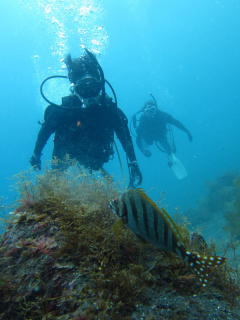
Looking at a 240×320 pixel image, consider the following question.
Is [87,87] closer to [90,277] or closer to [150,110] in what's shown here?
[90,277]

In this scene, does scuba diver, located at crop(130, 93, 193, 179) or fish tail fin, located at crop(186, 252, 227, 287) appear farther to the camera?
scuba diver, located at crop(130, 93, 193, 179)

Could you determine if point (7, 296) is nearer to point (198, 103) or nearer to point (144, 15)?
point (144, 15)

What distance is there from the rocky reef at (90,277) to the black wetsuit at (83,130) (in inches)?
130

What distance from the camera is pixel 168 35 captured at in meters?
126

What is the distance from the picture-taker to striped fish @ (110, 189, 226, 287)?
1421mm

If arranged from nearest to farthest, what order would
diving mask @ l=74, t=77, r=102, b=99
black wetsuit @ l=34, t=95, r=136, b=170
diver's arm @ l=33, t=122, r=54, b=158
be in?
diving mask @ l=74, t=77, r=102, b=99 < black wetsuit @ l=34, t=95, r=136, b=170 < diver's arm @ l=33, t=122, r=54, b=158

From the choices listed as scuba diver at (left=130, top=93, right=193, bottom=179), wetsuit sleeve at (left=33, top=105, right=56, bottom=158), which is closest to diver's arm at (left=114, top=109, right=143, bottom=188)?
wetsuit sleeve at (left=33, top=105, right=56, bottom=158)

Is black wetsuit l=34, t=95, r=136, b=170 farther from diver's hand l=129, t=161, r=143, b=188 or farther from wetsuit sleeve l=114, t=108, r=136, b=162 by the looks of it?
diver's hand l=129, t=161, r=143, b=188

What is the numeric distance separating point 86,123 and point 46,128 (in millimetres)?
1412

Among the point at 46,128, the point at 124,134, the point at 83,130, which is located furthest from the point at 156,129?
the point at 46,128

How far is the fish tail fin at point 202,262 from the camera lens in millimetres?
1421

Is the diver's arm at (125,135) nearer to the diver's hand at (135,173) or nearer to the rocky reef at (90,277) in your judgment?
the diver's hand at (135,173)

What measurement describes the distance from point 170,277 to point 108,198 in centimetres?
145

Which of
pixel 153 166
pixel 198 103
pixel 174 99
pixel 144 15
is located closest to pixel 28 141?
pixel 153 166
